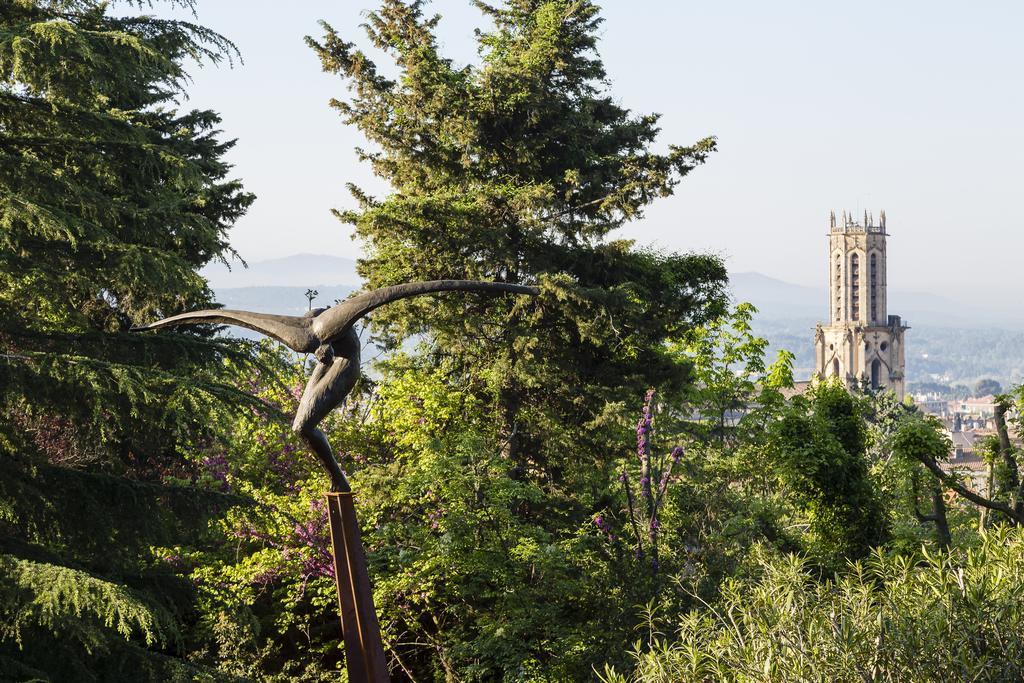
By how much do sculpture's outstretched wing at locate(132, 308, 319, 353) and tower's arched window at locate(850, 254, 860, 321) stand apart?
138 metres

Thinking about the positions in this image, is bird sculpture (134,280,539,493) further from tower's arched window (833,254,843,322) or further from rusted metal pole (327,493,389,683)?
tower's arched window (833,254,843,322)

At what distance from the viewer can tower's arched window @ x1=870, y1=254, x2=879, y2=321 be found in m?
136

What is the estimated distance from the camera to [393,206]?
14.6 m

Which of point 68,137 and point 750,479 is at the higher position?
point 68,137

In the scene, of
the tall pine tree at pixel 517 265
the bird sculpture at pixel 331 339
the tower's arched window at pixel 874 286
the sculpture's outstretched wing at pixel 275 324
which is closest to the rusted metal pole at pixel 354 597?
the bird sculpture at pixel 331 339

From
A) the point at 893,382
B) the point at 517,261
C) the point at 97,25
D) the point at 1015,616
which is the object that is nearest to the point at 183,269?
the point at 97,25

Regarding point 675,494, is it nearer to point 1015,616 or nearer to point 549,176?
point 549,176

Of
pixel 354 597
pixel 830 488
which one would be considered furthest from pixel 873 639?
pixel 830 488

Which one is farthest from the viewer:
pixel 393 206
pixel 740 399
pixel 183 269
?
pixel 740 399

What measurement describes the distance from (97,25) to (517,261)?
744cm

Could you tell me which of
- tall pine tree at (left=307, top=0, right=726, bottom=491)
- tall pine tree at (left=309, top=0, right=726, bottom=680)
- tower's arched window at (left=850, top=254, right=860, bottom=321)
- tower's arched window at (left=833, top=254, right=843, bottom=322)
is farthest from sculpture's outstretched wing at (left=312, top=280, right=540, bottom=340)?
tower's arched window at (left=833, top=254, right=843, bottom=322)

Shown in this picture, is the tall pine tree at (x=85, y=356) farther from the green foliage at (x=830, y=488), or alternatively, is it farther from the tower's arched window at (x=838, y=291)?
the tower's arched window at (x=838, y=291)

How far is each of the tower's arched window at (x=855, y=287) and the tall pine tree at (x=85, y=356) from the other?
135 meters

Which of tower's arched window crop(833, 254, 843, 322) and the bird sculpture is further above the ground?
tower's arched window crop(833, 254, 843, 322)
